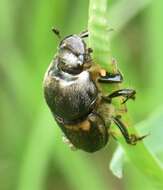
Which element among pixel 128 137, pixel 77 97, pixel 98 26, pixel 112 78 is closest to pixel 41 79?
pixel 77 97

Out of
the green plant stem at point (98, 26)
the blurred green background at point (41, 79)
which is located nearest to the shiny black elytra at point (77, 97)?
the green plant stem at point (98, 26)

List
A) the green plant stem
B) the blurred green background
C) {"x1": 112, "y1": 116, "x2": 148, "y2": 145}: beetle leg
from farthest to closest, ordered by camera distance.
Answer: the blurred green background < {"x1": 112, "y1": 116, "x2": 148, "y2": 145}: beetle leg < the green plant stem

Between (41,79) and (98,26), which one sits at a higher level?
(98,26)

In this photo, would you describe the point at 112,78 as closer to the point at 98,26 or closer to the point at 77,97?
the point at 98,26

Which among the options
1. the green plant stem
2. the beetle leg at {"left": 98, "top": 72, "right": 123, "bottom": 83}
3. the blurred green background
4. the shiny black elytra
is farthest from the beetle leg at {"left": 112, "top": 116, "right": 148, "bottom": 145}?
the blurred green background

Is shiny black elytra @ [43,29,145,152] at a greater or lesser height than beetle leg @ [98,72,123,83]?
lesser

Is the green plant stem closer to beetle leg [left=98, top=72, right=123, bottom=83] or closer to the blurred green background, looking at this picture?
beetle leg [left=98, top=72, right=123, bottom=83]
